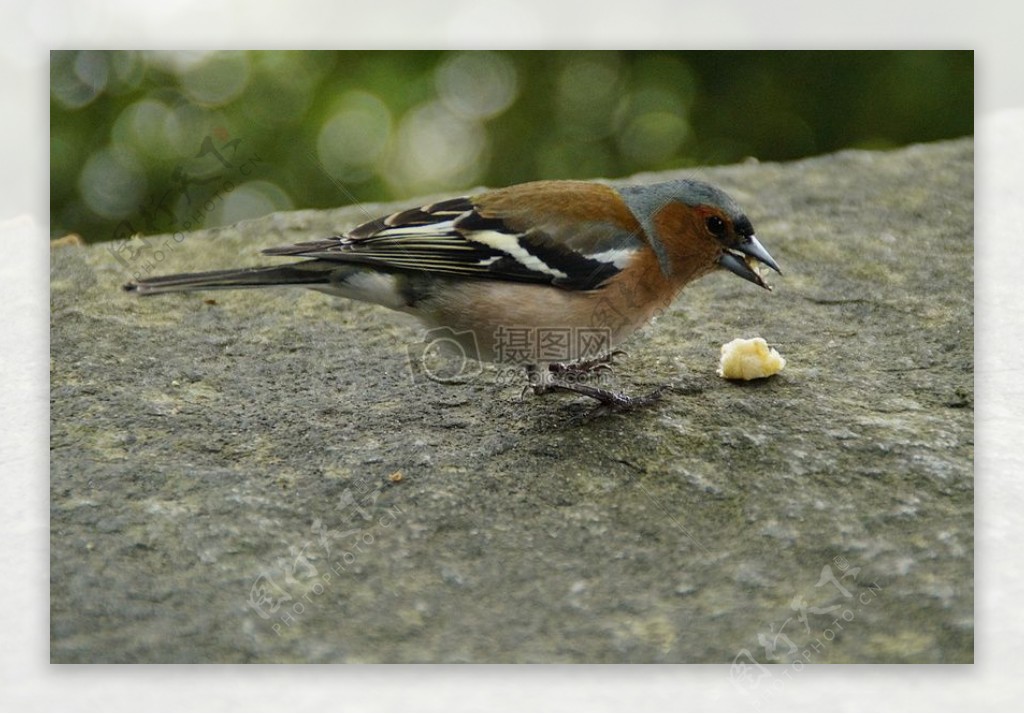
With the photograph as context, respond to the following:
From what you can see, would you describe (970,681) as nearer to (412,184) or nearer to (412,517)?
(412,517)

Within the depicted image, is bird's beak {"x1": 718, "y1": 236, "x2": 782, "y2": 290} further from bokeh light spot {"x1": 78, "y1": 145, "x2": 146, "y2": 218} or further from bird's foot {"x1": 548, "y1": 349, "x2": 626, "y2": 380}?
bokeh light spot {"x1": 78, "y1": 145, "x2": 146, "y2": 218}

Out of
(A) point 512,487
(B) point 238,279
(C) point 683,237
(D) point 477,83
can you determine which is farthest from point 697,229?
(D) point 477,83

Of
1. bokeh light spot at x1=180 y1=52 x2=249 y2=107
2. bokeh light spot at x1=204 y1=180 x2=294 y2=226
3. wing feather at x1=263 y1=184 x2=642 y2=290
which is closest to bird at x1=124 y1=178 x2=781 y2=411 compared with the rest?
wing feather at x1=263 y1=184 x2=642 y2=290

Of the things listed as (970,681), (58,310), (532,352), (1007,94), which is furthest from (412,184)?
(970,681)

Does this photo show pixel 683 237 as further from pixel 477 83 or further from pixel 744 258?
pixel 477 83

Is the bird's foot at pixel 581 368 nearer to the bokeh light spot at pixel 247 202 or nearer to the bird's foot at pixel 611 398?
the bird's foot at pixel 611 398

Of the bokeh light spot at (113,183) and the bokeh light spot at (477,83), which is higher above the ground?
the bokeh light spot at (477,83)

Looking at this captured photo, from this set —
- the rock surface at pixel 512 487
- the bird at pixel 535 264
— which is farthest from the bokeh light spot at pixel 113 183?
the bird at pixel 535 264
